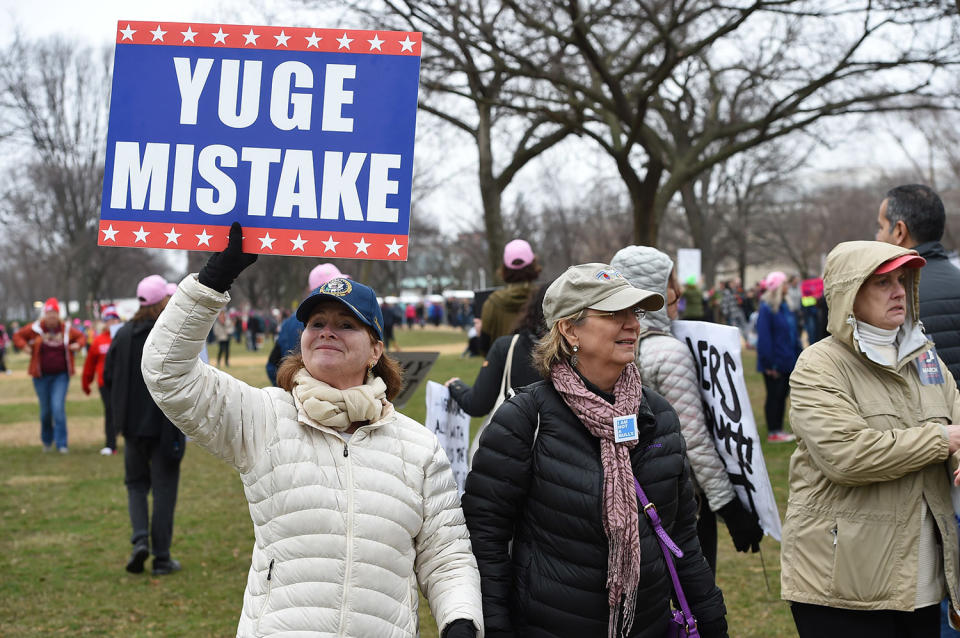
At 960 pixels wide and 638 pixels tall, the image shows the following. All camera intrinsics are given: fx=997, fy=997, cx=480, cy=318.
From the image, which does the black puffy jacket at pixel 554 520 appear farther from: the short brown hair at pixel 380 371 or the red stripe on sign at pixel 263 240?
the red stripe on sign at pixel 263 240

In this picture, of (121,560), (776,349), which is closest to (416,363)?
(121,560)

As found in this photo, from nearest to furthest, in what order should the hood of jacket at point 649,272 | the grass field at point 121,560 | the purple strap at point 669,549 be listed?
the purple strap at point 669,549
the hood of jacket at point 649,272
the grass field at point 121,560

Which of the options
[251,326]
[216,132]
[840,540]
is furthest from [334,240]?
[251,326]

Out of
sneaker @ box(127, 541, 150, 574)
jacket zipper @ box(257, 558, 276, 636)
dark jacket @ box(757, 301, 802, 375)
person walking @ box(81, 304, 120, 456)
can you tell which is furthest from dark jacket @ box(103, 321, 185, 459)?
dark jacket @ box(757, 301, 802, 375)

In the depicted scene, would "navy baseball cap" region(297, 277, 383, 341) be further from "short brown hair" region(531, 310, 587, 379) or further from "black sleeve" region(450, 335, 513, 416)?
"black sleeve" region(450, 335, 513, 416)

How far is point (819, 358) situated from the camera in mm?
3580

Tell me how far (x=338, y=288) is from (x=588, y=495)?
0.99 m

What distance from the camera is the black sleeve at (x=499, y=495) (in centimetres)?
309

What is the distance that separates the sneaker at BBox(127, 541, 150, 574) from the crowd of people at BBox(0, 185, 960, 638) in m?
5.03

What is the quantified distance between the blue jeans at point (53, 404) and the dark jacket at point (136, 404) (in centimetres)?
657

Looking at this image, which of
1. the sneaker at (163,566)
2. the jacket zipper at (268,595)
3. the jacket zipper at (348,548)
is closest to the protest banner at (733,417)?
the jacket zipper at (348,548)

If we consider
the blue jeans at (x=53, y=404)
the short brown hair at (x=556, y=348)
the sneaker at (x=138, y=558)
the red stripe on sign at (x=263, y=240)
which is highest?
the red stripe on sign at (x=263, y=240)

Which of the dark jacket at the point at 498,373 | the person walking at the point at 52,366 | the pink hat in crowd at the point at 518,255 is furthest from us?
the person walking at the point at 52,366

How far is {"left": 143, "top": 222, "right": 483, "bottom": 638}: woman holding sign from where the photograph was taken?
9.17 feet
